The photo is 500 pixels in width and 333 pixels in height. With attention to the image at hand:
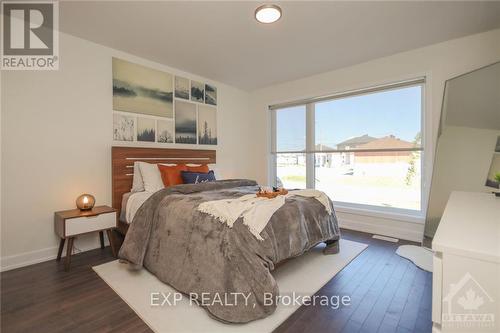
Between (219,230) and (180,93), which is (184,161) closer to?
(180,93)

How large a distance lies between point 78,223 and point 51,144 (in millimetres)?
940

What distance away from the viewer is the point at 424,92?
3.09 m

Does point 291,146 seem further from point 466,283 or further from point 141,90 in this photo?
point 466,283

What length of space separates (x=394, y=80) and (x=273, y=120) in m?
2.18

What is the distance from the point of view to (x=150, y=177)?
305cm

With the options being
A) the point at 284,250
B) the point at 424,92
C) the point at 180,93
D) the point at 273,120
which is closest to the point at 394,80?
the point at 424,92

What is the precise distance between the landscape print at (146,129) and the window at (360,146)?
2.41m

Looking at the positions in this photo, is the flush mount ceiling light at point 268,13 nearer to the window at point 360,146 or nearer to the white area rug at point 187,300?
the window at point 360,146

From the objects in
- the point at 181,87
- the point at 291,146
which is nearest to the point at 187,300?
the point at 181,87

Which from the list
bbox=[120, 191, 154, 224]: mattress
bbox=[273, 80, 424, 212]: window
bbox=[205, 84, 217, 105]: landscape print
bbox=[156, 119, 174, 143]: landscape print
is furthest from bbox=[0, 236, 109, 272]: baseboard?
bbox=[273, 80, 424, 212]: window

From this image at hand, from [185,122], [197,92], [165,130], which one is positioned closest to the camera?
[165,130]

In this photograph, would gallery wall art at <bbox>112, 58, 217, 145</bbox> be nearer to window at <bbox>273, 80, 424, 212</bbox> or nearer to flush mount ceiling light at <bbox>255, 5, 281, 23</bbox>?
window at <bbox>273, 80, 424, 212</bbox>

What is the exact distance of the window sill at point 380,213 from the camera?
3.14 metres

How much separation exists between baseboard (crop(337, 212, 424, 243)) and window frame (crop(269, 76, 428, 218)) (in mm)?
82
